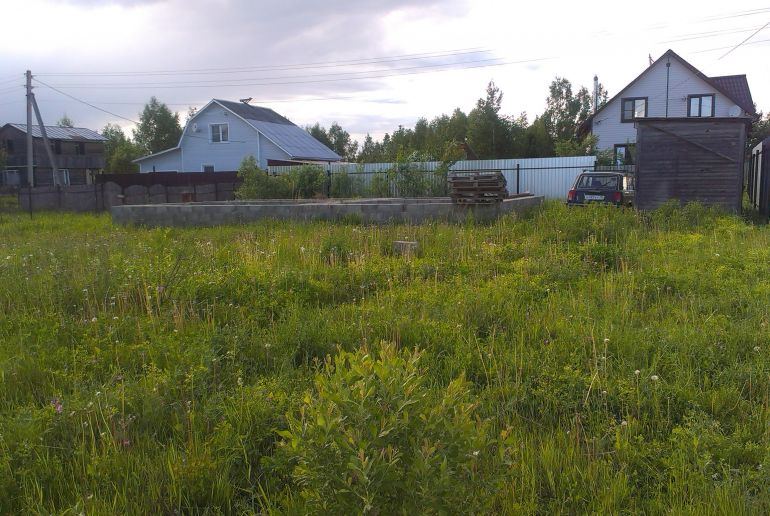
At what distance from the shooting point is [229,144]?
37500 mm

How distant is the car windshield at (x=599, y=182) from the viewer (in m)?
15.9

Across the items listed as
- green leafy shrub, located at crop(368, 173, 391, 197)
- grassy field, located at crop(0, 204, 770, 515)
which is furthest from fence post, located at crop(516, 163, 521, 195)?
grassy field, located at crop(0, 204, 770, 515)

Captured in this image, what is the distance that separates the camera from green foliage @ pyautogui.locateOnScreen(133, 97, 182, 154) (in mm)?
70875

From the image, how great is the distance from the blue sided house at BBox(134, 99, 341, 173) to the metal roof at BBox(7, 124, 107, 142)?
19.7m

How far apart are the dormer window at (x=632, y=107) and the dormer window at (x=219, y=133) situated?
81.2 feet

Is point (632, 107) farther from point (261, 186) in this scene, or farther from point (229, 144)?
point (261, 186)

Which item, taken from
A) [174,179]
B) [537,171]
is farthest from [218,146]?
[537,171]

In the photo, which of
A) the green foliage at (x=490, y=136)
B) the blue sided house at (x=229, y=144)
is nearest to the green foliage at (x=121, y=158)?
the blue sided house at (x=229, y=144)

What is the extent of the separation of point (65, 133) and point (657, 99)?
165 ft

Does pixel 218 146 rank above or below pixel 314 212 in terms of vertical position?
above

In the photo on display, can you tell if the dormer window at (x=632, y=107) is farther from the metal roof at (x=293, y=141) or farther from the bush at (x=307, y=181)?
the bush at (x=307, y=181)

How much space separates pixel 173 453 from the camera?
2.92m

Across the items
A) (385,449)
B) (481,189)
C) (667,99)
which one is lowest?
(385,449)

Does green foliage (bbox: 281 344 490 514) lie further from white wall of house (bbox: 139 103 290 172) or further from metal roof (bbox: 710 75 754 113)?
metal roof (bbox: 710 75 754 113)
